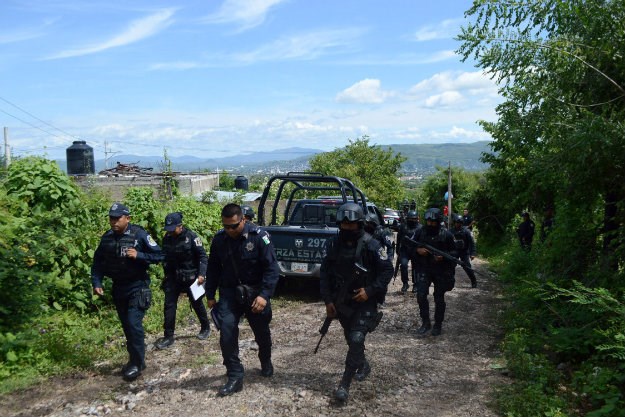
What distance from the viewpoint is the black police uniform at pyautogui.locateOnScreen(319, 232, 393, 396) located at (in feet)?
16.1

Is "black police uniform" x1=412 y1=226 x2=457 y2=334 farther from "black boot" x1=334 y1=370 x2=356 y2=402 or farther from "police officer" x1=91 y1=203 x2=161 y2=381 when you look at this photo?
"police officer" x1=91 y1=203 x2=161 y2=381

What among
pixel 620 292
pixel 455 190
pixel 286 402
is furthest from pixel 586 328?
pixel 455 190

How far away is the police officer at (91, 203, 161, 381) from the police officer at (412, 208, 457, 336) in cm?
363

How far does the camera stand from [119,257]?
5.48 m

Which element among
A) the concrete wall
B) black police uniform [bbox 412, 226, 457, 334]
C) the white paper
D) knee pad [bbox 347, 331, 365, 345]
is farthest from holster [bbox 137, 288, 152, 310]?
the concrete wall

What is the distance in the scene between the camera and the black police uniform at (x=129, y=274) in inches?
217

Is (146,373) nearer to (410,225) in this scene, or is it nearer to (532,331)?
(532,331)

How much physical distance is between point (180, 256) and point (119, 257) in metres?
1.31

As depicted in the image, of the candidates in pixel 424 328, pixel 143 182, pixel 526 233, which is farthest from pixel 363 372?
pixel 143 182

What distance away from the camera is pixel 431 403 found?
16.1 feet

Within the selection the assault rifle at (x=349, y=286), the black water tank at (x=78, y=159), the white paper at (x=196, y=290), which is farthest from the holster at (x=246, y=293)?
the black water tank at (x=78, y=159)

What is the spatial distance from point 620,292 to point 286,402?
149 inches

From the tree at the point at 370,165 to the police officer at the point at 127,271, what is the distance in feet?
111

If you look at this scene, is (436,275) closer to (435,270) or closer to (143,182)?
(435,270)
